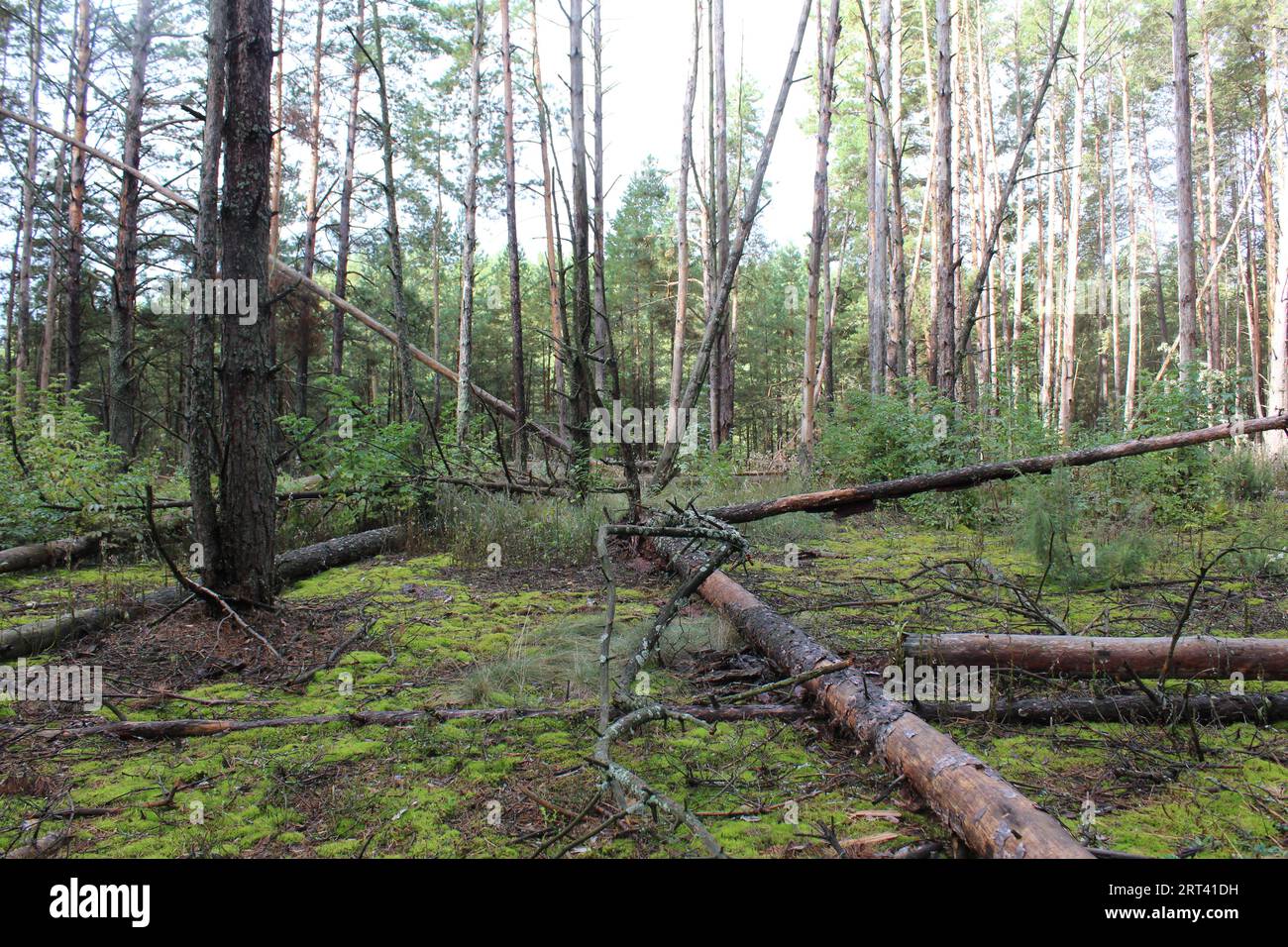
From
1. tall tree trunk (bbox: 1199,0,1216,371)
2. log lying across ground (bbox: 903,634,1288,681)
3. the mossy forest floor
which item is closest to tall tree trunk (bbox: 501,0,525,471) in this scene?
the mossy forest floor

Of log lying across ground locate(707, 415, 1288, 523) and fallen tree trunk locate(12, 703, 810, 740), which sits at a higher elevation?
log lying across ground locate(707, 415, 1288, 523)

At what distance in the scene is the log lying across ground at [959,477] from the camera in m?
7.23

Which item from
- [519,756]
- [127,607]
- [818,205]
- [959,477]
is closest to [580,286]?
[959,477]

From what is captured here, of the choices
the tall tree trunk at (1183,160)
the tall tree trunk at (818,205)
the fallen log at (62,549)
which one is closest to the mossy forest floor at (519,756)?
the fallen log at (62,549)

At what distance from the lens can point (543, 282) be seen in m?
30.3

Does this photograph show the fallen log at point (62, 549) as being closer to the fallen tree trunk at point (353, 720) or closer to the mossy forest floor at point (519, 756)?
the mossy forest floor at point (519, 756)

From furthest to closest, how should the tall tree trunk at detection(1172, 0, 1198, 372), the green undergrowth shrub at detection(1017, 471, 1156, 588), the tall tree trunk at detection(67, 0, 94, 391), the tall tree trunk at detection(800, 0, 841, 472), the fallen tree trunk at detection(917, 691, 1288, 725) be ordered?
1. the tall tree trunk at detection(67, 0, 94, 391)
2. the tall tree trunk at detection(1172, 0, 1198, 372)
3. the tall tree trunk at detection(800, 0, 841, 472)
4. the green undergrowth shrub at detection(1017, 471, 1156, 588)
5. the fallen tree trunk at detection(917, 691, 1288, 725)

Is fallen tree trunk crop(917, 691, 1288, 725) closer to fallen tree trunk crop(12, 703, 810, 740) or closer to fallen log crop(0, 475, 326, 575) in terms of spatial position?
fallen tree trunk crop(12, 703, 810, 740)

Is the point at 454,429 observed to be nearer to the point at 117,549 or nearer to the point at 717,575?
the point at 117,549

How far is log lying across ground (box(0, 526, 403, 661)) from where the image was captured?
4059 millimetres

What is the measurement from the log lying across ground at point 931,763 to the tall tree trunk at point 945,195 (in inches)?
323

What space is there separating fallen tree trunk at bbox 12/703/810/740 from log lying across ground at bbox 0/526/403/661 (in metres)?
1.30

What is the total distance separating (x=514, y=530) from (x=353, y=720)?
424 cm

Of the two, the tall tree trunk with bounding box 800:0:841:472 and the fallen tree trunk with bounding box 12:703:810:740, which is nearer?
the fallen tree trunk with bounding box 12:703:810:740
